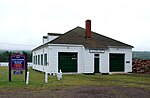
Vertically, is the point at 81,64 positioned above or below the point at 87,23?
below

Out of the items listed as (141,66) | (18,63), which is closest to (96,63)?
(141,66)

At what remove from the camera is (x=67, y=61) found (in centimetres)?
2797

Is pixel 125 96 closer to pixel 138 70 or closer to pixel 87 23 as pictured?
pixel 87 23

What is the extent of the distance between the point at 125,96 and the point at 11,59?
9871mm

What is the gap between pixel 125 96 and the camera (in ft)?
36.9

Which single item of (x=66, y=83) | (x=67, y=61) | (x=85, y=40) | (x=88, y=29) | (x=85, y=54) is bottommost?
(x=66, y=83)

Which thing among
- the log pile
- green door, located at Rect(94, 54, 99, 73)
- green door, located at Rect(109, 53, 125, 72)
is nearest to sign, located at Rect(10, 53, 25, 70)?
green door, located at Rect(94, 54, 99, 73)

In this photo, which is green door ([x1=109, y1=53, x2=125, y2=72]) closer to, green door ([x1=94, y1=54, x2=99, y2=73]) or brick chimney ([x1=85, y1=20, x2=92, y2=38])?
green door ([x1=94, y1=54, x2=99, y2=73])

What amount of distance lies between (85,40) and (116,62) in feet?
15.1

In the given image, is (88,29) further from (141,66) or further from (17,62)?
(17,62)

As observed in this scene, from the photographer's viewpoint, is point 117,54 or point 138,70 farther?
point 138,70

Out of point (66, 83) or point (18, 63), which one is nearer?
point (66, 83)

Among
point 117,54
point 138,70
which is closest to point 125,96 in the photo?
point 117,54

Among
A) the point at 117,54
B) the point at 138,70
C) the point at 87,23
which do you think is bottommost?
the point at 138,70
